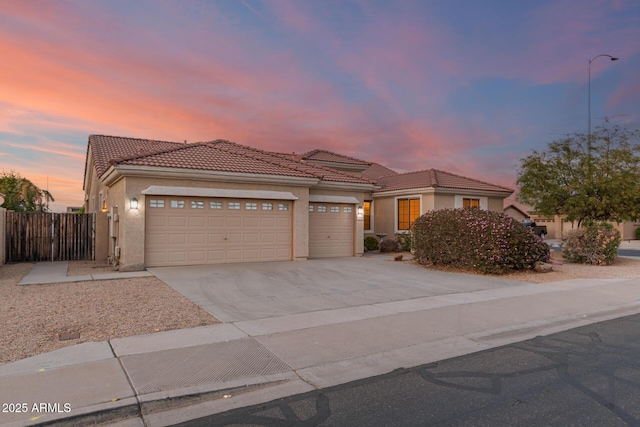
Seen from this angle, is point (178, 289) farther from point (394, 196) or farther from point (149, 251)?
point (394, 196)

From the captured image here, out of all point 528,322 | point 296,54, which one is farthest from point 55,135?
point 528,322

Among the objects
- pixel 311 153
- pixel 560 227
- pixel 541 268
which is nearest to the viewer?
pixel 541 268

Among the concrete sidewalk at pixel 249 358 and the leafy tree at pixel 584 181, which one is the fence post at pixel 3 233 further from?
the leafy tree at pixel 584 181

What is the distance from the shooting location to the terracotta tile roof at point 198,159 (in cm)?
1408

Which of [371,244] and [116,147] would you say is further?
[371,244]

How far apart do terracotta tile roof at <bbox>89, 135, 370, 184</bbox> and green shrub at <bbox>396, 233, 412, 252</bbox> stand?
14.1 feet

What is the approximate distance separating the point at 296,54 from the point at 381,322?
1279 cm

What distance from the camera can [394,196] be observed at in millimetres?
23156

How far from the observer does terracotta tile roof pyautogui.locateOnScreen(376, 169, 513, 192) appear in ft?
71.7

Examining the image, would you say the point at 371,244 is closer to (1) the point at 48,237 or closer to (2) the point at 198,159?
(2) the point at 198,159

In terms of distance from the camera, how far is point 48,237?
1650 cm

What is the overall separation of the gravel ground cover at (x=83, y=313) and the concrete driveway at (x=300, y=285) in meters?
0.58

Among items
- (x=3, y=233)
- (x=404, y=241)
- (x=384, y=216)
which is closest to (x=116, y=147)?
(x=3, y=233)

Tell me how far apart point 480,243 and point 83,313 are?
1145cm
